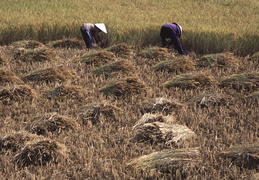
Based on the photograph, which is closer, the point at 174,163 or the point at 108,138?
the point at 174,163

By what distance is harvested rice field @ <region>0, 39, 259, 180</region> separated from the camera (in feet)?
10.3

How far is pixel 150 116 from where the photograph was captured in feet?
13.5

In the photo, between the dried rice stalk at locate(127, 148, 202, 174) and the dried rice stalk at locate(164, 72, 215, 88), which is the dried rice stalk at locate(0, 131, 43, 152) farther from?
the dried rice stalk at locate(164, 72, 215, 88)

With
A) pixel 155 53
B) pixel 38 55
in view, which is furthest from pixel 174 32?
pixel 38 55

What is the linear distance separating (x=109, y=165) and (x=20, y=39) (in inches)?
264

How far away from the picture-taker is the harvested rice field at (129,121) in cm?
314

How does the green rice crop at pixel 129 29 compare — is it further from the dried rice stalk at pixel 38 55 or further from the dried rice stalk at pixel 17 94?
the dried rice stalk at pixel 17 94

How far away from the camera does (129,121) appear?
425 centimetres

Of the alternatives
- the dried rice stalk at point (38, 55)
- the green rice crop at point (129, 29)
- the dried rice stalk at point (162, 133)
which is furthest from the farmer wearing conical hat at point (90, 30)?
the dried rice stalk at point (162, 133)

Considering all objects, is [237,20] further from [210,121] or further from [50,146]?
[50,146]

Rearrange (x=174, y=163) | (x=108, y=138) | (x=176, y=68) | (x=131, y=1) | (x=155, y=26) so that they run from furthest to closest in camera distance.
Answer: (x=131, y=1) < (x=155, y=26) < (x=176, y=68) < (x=108, y=138) < (x=174, y=163)

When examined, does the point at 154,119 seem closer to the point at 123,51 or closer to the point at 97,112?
the point at 97,112

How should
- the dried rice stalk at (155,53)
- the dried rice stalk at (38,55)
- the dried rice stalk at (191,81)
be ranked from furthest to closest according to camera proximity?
the dried rice stalk at (155,53)
the dried rice stalk at (38,55)
the dried rice stalk at (191,81)

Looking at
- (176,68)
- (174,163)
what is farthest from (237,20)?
(174,163)
